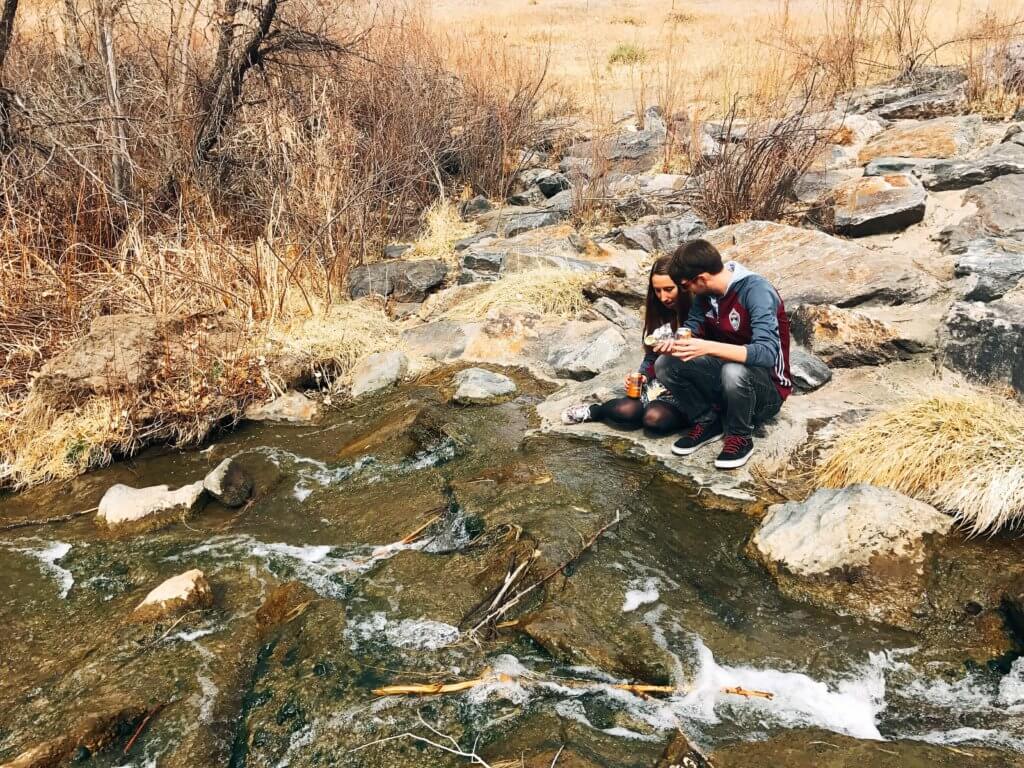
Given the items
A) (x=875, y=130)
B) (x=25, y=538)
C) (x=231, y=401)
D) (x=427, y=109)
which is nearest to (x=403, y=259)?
(x=427, y=109)

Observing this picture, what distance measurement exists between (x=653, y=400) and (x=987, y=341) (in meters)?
1.81

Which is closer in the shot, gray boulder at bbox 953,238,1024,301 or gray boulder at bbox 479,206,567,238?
gray boulder at bbox 953,238,1024,301

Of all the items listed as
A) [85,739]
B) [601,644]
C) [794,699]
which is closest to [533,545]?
[601,644]

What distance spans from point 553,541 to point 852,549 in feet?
4.01

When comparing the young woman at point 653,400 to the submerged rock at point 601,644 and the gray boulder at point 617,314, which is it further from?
the submerged rock at point 601,644

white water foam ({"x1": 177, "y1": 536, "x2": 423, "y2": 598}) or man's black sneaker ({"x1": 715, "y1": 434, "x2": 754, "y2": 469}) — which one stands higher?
man's black sneaker ({"x1": 715, "y1": 434, "x2": 754, "y2": 469})

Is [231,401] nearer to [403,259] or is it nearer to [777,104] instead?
[403,259]

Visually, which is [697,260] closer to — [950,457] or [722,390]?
[722,390]

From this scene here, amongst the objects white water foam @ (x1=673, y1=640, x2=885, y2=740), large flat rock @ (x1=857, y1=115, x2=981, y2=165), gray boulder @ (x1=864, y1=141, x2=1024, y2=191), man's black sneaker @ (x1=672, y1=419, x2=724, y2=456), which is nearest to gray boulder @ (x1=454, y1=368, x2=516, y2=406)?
man's black sneaker @ (x1=672, y1=419, x2=724, y2=456)

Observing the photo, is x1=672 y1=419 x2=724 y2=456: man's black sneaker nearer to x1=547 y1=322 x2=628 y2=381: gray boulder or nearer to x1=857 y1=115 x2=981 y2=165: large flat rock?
x1=547 y1=322 x2=628 y2=381: gray boulder

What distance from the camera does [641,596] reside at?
2967 millimetres

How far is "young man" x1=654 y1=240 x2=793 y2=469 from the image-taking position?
367cm

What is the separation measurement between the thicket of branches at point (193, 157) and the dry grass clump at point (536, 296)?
136cm

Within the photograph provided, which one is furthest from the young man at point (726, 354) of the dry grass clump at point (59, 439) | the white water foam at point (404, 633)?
the dry grass clump at point (59, 439)
